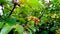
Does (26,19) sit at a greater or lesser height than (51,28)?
greater

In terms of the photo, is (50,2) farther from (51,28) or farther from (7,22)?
(7,22)

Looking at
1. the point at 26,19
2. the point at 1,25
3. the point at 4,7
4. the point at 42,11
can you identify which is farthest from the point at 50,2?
the point at 1,25

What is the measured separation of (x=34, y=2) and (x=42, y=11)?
577 millimetres

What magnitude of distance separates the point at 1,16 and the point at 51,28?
512 mm

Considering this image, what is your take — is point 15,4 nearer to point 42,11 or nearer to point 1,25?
point 1,25

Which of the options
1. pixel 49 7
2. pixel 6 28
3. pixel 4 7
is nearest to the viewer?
pixel 6 28

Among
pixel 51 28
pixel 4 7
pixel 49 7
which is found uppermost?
pixel 4 7

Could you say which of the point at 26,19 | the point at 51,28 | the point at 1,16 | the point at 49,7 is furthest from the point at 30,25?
the point at 49,7

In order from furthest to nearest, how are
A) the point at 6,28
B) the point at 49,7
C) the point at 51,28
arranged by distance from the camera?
1. the point at 49,7
2. the point at 51,28
3. the point at 6,28

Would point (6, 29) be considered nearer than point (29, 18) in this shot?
Yes

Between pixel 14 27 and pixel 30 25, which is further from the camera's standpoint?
pixel 30 25

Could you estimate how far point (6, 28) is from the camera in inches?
38.6

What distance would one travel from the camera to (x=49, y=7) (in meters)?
1.68

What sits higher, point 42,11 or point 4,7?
point 4,7
